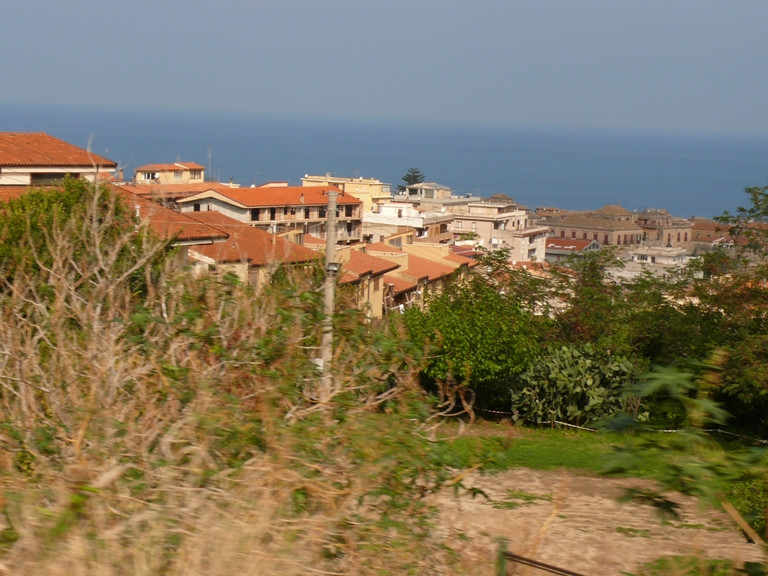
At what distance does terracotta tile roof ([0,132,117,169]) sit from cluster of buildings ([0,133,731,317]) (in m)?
0.05

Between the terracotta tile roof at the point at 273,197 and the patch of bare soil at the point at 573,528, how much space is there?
1641 inches

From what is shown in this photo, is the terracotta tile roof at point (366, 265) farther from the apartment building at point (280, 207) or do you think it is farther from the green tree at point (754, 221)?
the apartment building at point (280, 207)

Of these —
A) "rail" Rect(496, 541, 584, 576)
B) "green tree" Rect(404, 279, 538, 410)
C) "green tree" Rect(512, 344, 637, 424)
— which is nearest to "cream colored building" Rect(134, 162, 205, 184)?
"green tree" Rect(404, 279, 538, 410)

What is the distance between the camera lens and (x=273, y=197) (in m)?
55.8

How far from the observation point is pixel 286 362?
542 centimetres

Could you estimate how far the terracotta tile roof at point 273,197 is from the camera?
178ft

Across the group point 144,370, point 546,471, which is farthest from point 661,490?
point 546,471

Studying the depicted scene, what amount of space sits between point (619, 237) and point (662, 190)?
106256 mm

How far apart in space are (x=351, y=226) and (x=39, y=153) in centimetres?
3017

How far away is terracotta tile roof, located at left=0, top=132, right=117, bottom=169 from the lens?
28922 mm

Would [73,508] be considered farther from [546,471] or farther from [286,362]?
[546,471]

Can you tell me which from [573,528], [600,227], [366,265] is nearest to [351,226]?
[366,265]

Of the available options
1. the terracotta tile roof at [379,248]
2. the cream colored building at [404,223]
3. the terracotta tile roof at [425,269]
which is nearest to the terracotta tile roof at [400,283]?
the terracotta tile roof at [425,269]

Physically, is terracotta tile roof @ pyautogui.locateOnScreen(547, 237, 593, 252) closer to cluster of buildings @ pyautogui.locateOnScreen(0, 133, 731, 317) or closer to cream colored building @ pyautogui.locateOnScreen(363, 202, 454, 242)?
cluster of buildings @ pyautogui.locateOnScreen(0, 133, 731, 317)
